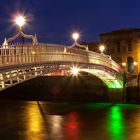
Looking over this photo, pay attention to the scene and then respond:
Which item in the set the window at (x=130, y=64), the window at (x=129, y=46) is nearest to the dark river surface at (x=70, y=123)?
the window at (x=129, y=46)

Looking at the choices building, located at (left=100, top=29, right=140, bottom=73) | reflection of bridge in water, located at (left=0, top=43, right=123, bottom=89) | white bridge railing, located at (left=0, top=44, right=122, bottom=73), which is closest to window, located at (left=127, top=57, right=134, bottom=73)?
building, located at (left=100, top=29, right=140, bottom=73)

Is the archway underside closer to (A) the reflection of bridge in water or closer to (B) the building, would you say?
(A) the reflection of bridge in water

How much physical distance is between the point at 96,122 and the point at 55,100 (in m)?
14.3

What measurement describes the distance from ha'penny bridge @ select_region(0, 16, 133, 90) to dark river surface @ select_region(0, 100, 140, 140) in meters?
1.92

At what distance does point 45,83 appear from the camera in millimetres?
41562

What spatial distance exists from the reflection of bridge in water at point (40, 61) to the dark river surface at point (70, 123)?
1.93 meters

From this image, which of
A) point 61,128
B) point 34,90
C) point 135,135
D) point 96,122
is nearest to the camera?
point 135,135

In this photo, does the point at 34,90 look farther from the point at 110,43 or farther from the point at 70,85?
the point at 110,43

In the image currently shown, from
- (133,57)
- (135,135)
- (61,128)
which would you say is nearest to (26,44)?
(61,128)

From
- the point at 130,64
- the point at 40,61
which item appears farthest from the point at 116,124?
the point at 130,64

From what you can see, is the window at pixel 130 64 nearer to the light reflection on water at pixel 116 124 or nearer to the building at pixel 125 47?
the building at pixel 125 47

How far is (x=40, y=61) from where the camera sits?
2186 centimetres

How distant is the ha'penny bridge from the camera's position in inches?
746

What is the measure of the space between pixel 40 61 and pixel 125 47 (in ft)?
124
